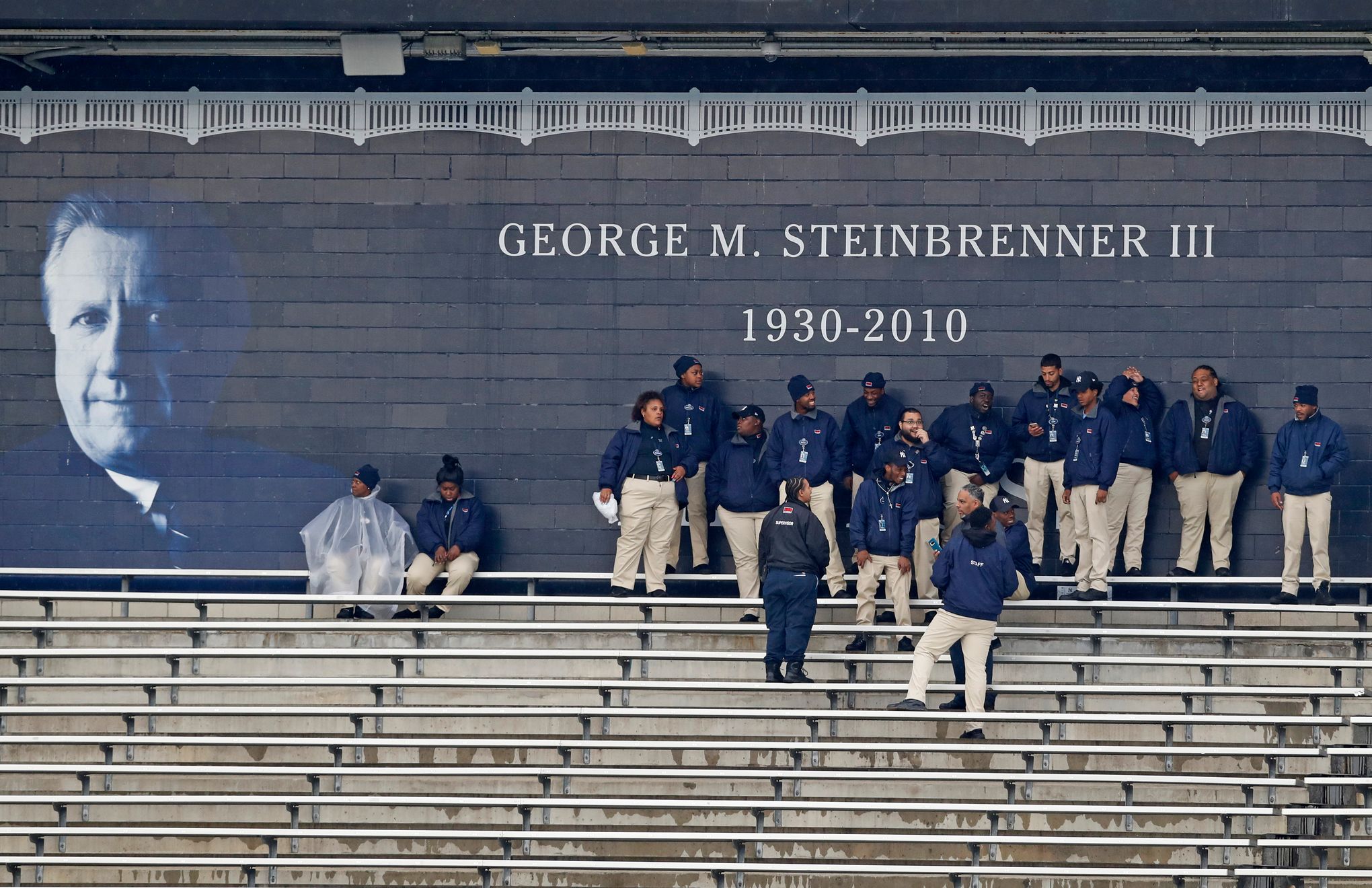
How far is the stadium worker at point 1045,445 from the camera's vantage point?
14867 mm

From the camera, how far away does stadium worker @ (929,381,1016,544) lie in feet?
48.7

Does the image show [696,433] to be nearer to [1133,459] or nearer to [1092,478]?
[1092,478]

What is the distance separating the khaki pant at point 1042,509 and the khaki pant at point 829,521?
4.94 ft

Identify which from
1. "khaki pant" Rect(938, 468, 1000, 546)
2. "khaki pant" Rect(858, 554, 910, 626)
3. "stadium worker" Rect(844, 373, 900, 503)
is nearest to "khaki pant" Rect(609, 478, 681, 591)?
"stadium worker" Rect(844, 373, 900, 503)

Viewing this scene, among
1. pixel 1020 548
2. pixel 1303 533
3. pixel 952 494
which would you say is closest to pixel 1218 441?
pixel 1303 533

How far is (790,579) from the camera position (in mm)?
13531

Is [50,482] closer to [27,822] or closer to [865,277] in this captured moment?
[27,822]

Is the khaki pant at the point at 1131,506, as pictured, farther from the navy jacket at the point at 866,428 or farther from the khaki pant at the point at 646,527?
the khaki pant at the point at 646,527

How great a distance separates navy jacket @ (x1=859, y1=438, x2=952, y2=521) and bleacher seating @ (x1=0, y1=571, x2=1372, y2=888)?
3.43 feet

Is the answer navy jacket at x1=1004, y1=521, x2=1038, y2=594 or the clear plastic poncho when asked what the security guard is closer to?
navy jacket at x1=1004, y1=521, x2=1038, y2=594

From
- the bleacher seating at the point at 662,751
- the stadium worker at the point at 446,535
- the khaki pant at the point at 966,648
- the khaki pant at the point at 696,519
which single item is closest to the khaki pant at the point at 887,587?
the bleacher seating at the point at 662,751

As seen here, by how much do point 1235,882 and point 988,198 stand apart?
18.5 ft

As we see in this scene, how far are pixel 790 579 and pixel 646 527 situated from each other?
5.35 feet

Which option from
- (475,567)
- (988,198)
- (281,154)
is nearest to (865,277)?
(988,198)
